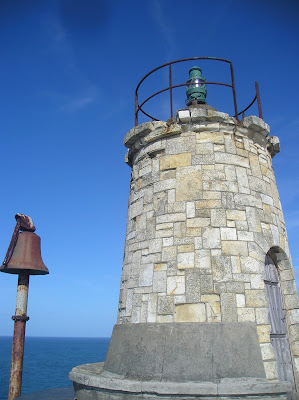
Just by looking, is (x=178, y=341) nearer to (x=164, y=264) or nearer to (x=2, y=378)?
(x=164, y=264)

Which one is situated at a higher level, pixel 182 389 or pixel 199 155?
pixel 199 155

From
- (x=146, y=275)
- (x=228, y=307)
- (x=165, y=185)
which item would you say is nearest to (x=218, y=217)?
(x=165, y=185)

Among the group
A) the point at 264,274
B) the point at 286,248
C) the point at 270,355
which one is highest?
the point at 286,248

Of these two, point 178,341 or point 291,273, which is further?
point 291,273

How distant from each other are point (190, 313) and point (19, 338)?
3.03 metres

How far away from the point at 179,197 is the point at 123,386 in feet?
9.30

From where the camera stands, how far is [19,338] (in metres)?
5.94

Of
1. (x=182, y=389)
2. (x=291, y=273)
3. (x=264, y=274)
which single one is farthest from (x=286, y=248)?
(x=182, y=389)

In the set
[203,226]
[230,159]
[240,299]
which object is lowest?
[240,299]

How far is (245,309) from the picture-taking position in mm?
4953

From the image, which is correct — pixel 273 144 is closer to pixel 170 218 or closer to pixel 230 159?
pixel 230 159

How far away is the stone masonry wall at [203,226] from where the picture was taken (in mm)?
5043

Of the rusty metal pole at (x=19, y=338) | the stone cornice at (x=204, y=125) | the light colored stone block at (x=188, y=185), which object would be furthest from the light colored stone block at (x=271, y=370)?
the rusty metal pole at (x=19, y=338)

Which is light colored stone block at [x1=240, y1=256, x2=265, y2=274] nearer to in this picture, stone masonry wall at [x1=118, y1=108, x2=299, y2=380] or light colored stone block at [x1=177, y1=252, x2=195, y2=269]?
stone masonry wall at [x1=118, y1=108, x2=299, y2=380]
